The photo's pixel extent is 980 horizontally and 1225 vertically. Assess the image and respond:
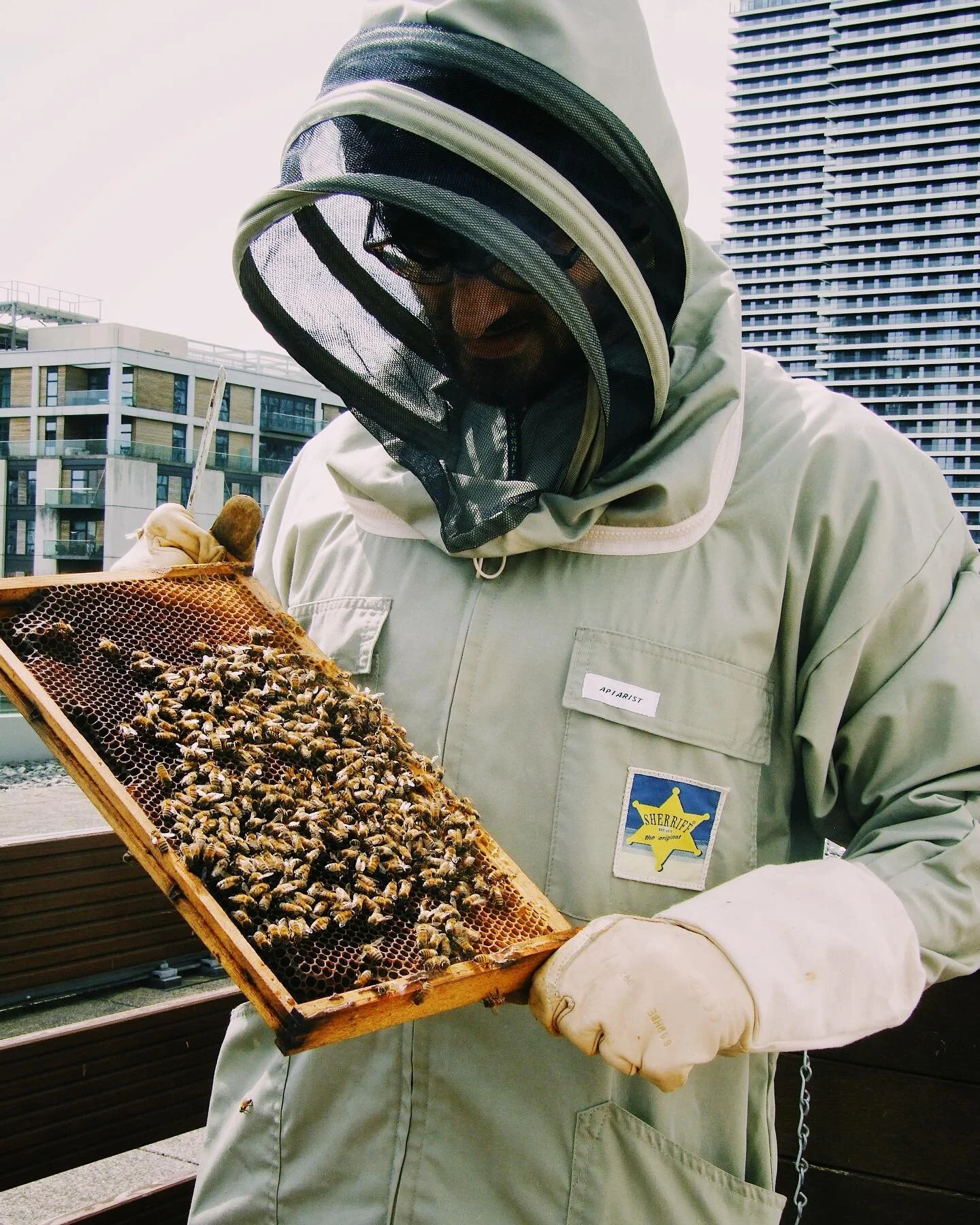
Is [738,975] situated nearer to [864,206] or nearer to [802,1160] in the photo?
[802,1160]

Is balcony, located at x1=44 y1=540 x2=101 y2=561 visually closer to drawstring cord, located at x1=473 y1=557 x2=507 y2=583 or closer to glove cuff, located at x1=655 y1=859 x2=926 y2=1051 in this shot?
drawstring cord, located at x1=473 y1=557 x2=507 y2=583

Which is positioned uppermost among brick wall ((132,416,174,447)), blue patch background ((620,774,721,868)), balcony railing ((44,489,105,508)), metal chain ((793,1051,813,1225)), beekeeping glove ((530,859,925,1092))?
brick wall ((132,416,174,447))

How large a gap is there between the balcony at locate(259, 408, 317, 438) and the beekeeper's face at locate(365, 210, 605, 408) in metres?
77.8

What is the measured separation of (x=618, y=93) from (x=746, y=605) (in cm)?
92

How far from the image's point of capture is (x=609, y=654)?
5.92 feet

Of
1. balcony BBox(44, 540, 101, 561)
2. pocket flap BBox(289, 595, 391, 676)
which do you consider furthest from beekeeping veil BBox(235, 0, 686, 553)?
balcony BBox(44, 540, 101, 561)

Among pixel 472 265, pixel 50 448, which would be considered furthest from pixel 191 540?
pixel 50 448

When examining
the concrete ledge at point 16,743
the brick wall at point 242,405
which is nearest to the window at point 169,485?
the brick wall at point 242,405

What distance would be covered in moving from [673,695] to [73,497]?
77.1m

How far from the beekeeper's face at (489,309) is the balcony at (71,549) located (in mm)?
75136

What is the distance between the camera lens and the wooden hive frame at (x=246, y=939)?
1.33m

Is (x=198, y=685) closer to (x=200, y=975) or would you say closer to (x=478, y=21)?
(x=478, y=21)

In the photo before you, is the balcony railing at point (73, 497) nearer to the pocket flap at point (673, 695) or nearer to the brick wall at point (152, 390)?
the brick wall at point (152, 390)

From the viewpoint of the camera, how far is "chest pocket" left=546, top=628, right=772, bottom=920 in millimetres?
1768
